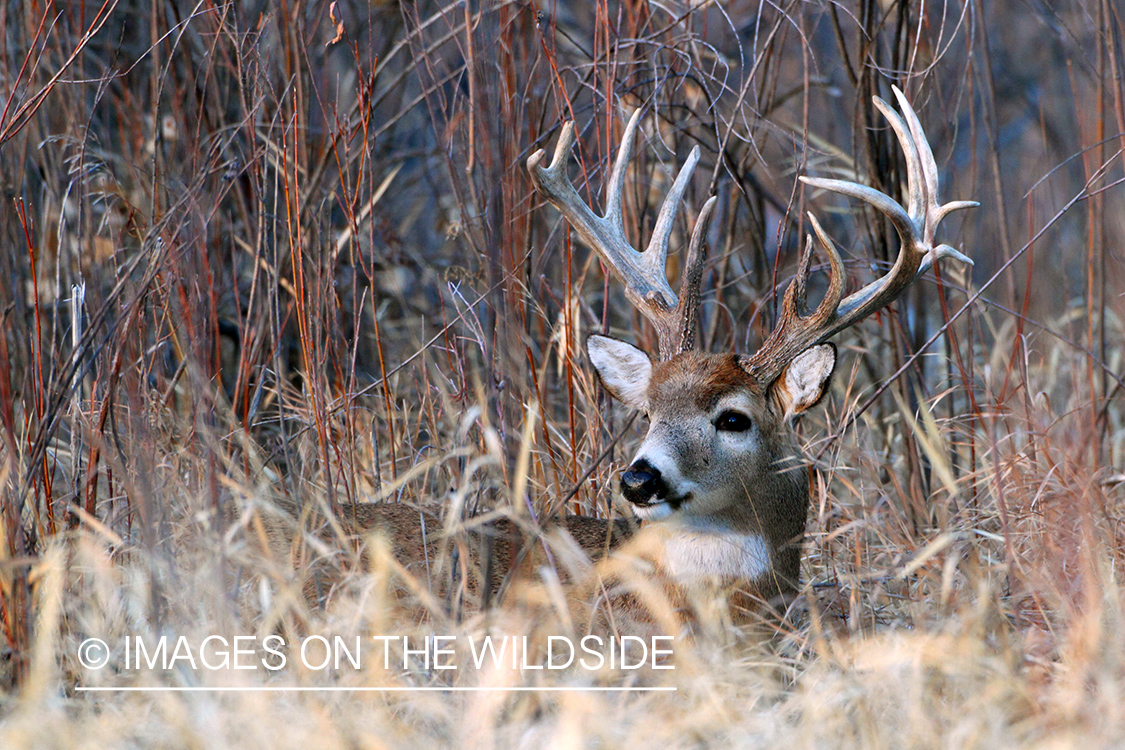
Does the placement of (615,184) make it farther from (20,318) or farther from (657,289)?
(20,318)

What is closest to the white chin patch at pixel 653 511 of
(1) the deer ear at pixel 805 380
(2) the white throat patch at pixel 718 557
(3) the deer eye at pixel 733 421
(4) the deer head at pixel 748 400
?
(4) the deer head at pixel 748 400

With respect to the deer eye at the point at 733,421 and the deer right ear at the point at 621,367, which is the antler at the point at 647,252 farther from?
the deer eye at the point at 733,421

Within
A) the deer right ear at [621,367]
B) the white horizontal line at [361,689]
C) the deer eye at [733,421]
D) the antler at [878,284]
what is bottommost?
the white horizontal line at [361,689]

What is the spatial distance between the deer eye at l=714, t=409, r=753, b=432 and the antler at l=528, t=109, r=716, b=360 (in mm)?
285

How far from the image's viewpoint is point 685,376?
3227mm

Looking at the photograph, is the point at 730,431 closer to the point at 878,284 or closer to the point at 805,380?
the point at 805,380

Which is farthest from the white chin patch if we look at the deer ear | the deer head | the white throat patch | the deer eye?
the deer ear

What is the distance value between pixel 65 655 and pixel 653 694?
4.49 ft

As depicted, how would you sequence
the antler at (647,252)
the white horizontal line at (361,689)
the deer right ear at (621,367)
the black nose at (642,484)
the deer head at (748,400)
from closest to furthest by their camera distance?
the white horizontal line at (361,689), the black nose at (642,484), the deer head at (748,400), the antler at (647,252), the deer right ear at (621,367)

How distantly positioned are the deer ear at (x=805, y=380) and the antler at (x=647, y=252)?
0.32 metres

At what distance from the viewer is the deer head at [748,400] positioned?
302 centimetres

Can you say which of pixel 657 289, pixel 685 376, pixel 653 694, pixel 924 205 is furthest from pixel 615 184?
pixel 653 694

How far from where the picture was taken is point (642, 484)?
2887 millimetres

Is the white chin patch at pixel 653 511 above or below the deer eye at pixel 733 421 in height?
below
